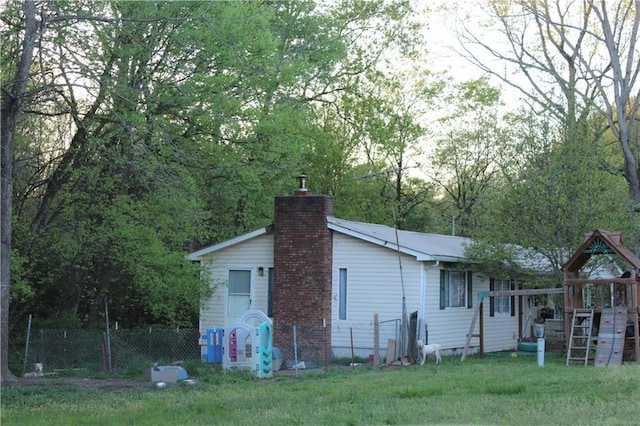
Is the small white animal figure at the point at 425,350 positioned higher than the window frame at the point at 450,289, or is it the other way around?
the window frame at the point at 450,289

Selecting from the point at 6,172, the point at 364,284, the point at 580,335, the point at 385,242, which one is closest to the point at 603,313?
the point at 580,335

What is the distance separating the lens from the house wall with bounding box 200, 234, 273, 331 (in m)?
24.4

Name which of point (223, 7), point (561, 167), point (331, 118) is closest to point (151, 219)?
point (223, 7)

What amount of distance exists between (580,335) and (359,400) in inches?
452

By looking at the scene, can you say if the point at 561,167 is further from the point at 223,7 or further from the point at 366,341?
the point at 223,7

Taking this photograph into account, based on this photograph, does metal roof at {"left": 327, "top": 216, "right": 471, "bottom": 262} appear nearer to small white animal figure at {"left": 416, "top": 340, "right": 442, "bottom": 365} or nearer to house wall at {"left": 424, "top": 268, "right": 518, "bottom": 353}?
house wall at {"left": 424, "top": 268, "right": 518, "bottom": 353}

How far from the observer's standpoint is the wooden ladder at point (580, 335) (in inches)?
828

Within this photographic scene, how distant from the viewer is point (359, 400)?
13.6m

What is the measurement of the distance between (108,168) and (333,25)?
1219 cm

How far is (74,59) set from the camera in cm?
1752

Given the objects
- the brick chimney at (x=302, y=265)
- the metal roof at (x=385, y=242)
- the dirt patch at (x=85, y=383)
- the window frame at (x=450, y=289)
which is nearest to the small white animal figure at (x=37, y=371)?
the dirt patch at (x=85, y=383)

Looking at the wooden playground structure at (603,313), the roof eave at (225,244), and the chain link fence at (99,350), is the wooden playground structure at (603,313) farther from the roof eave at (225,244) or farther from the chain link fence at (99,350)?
the chain link fence at (99,350)

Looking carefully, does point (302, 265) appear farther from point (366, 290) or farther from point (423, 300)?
point (423, 300)

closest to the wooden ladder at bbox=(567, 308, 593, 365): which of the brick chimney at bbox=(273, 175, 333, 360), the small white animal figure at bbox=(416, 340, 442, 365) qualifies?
the small white animal figure at bbox=(416, 340, 442, 365)
